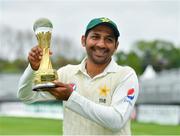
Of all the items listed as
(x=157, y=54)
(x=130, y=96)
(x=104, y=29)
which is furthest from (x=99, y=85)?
(x=157, y=54)

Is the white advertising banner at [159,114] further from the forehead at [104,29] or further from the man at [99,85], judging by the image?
the forehead at [104,29]

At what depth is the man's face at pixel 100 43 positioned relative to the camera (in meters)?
3.89

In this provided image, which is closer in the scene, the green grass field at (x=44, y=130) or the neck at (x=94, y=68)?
the neck at (x=94, y=68)

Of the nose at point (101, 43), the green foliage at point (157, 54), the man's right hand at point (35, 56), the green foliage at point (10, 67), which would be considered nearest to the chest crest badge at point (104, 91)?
the nose at point (101, 43)

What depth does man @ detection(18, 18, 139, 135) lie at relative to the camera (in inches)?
149

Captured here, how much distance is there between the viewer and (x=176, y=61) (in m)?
68.4

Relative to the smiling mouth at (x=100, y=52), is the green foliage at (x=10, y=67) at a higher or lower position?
lower

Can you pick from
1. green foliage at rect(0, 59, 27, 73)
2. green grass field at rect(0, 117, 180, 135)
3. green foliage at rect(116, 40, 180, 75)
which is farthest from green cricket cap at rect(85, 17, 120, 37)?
green foliage at rect(116, 40, 180, 75)

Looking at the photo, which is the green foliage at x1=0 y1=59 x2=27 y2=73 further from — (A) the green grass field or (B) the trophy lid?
(B) the trophy lid

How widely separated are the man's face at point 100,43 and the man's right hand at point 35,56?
30 centimetres

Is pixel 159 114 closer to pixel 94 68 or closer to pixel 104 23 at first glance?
pixel 94 68

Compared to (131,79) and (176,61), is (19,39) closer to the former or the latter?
(176,61)

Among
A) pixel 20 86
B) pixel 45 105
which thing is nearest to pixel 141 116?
pixel 45 105

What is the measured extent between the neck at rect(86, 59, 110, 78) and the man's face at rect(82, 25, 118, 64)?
2.6 inches
